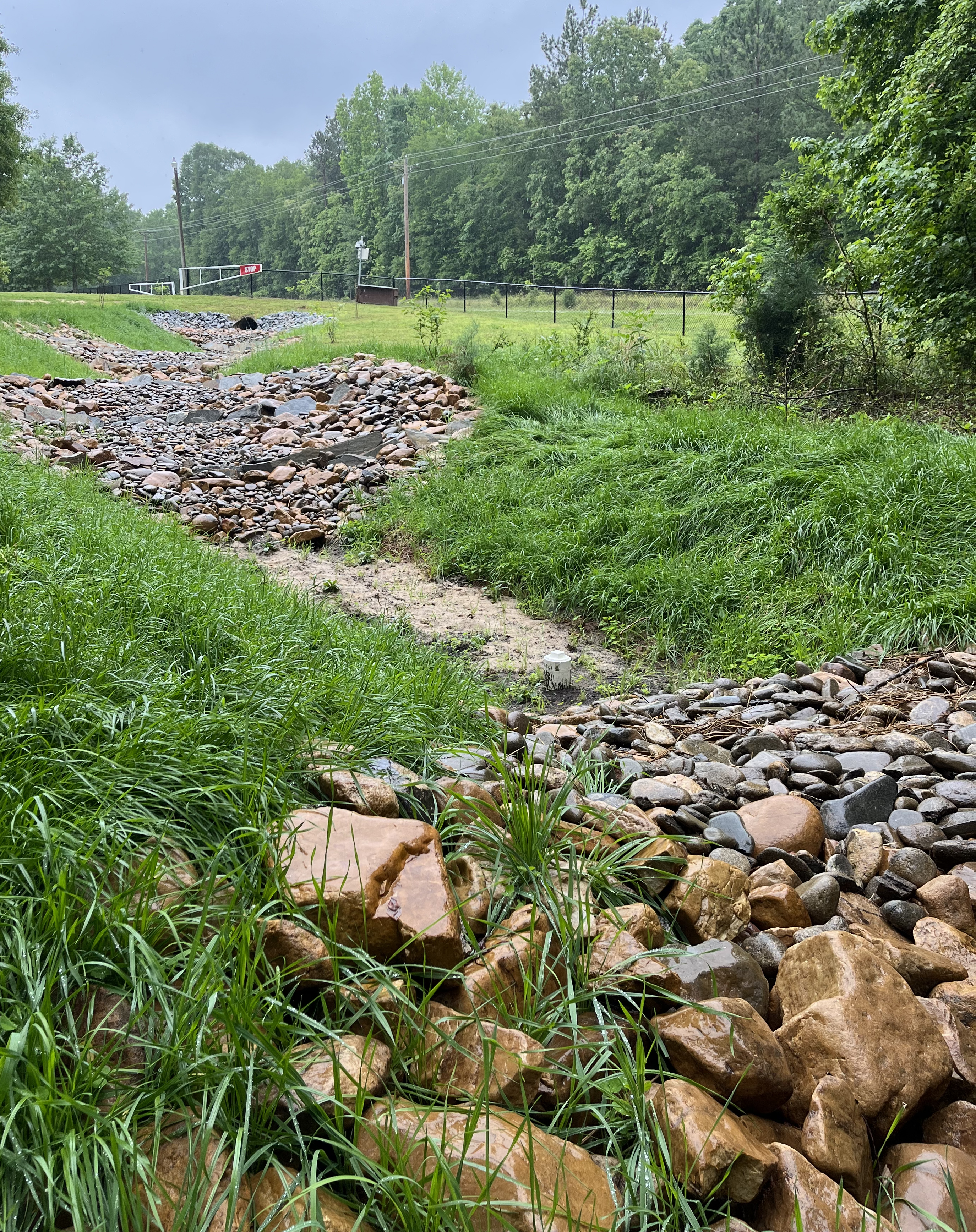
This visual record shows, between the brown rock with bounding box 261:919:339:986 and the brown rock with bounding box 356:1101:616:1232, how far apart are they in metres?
0.28

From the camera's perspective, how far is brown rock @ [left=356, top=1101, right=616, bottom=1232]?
1262 mm

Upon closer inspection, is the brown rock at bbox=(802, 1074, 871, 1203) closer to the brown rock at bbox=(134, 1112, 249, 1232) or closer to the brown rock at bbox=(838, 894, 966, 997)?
the brown rock at bbox=(838, 894, 966, 997)

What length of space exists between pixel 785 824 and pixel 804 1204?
121 centimetres

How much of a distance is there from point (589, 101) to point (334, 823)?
187 feet

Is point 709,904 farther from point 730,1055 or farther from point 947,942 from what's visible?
point 947,942

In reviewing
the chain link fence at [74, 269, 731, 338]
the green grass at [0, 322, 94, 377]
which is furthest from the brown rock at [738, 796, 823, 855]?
the green grass at [0, 322, 94, 377]

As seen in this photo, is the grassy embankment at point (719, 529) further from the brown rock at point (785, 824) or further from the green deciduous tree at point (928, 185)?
the brown rock at point (785, 824)

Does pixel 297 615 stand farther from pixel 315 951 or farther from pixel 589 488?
pixel 589 488

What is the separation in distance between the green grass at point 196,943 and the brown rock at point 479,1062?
4 centimetres

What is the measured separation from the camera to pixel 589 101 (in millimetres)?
49312

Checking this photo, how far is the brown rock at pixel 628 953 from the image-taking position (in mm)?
1724

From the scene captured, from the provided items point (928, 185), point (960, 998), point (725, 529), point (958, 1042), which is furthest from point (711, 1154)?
point (928, 185)

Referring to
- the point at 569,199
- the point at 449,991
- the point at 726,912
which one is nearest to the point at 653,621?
the point at 726,912

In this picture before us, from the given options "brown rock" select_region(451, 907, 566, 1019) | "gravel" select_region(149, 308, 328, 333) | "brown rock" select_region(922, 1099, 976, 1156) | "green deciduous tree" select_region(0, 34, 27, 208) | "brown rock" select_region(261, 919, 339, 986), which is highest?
"green deciduous tree" select_region(0, 34, 27, 208)
